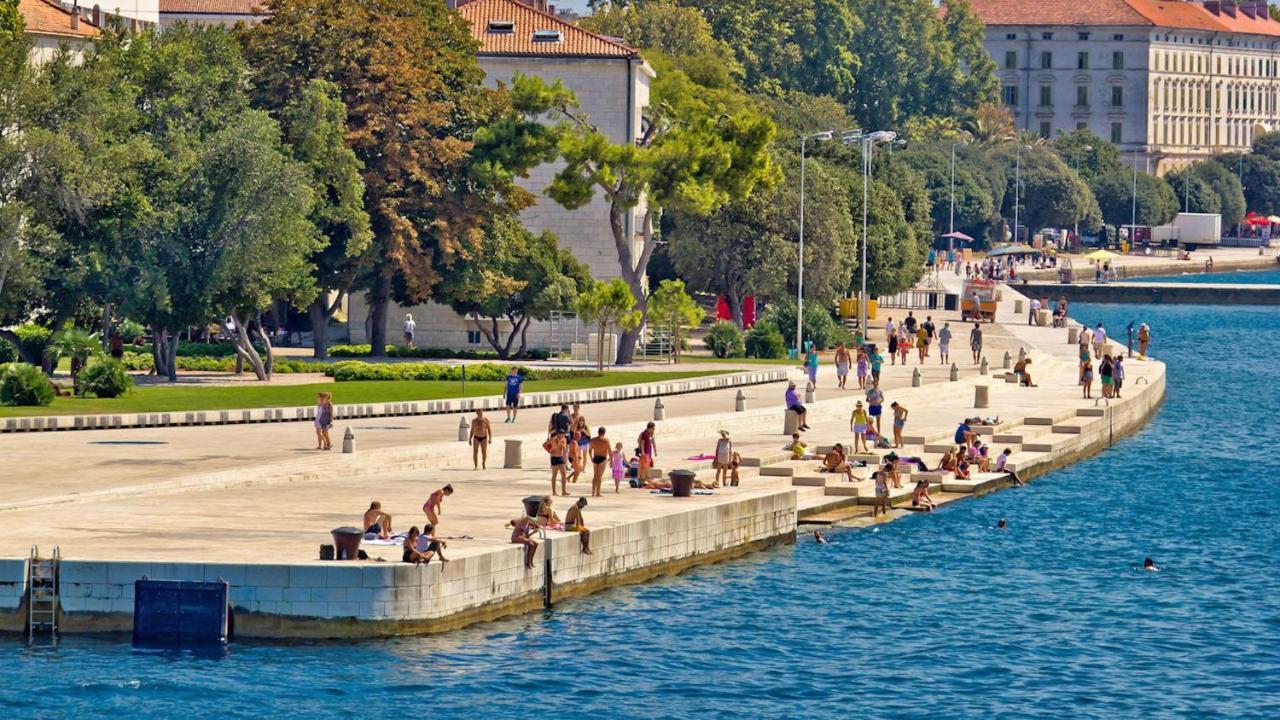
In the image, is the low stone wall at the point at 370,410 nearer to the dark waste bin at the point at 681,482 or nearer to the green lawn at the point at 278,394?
the green lawn at the point at 278,394

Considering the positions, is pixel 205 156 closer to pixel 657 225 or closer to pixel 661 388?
pixel 661 388

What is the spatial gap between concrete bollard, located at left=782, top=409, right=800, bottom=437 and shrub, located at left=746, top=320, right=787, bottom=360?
24634 mm

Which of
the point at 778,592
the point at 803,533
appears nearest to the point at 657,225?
the point at 803,533

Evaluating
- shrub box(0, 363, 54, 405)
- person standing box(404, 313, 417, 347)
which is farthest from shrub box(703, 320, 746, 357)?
shrub box(0, 363, 54, 405)

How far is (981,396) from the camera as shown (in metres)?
74.6

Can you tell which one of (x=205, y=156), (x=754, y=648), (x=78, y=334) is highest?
(x=205, y=156)

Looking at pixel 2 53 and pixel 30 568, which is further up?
pixel 2 53

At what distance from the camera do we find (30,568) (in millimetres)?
38219

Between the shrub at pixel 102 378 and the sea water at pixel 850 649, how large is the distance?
19.7 meters

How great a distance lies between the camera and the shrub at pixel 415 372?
7119 cm

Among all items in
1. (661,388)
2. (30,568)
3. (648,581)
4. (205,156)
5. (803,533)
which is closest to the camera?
(30,568)

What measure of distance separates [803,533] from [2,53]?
25.8 m

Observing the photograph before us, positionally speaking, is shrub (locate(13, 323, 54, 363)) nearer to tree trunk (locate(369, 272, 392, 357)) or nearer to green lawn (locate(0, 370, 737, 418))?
green lawn (locate(0, 370, 737, 418))

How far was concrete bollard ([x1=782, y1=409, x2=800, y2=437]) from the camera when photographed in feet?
208
